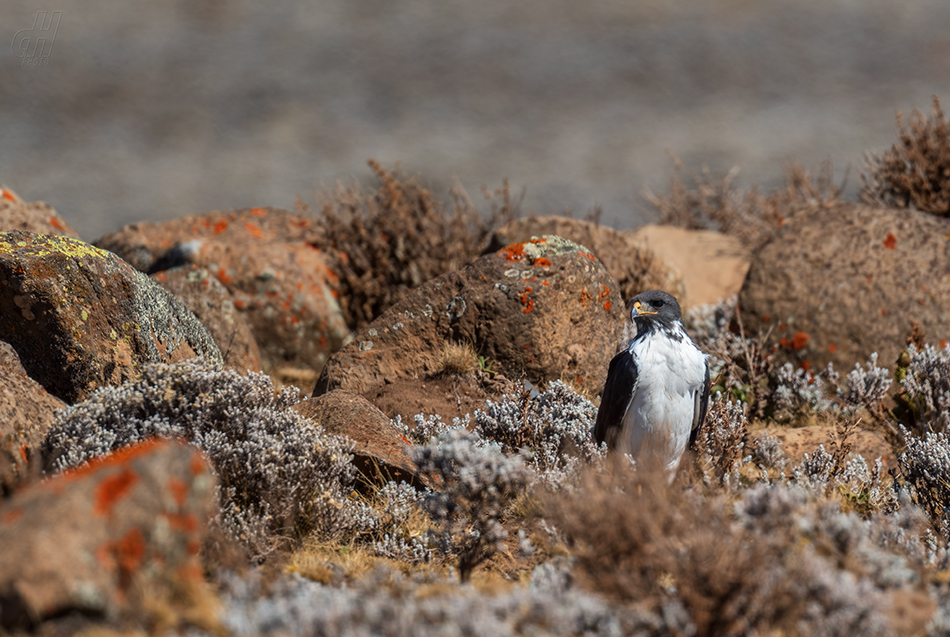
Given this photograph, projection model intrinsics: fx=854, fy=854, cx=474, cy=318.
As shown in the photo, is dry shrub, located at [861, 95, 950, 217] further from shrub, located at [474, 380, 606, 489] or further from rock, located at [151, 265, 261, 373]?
rock, located at [151, 265, 261, 373]

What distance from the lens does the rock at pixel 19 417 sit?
159 inches

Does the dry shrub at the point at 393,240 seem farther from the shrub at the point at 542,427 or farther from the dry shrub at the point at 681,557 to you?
the dry shrub at the point at 681,557

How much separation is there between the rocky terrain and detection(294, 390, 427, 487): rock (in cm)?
2

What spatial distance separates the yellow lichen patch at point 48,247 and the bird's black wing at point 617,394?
3.60m

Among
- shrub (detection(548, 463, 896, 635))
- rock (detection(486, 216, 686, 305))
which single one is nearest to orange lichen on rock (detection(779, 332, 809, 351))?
rock (detection(486, 216, 686, 305))

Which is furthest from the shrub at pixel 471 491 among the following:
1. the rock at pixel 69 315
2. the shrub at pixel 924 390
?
the shrub at pixel 924 390

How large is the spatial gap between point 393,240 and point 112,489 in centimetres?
886

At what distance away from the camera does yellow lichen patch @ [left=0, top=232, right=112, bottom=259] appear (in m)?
5.65

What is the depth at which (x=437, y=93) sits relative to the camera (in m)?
38.9

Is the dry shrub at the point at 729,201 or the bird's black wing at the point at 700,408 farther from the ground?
the dry shrub at the point at 729,201

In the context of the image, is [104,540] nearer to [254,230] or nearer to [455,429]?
A: [455,429]

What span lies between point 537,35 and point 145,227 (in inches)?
1295

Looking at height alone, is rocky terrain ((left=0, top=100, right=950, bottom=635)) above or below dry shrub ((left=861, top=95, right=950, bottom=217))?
below

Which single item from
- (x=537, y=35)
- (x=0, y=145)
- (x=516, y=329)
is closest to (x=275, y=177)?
(x=0, y=145)
